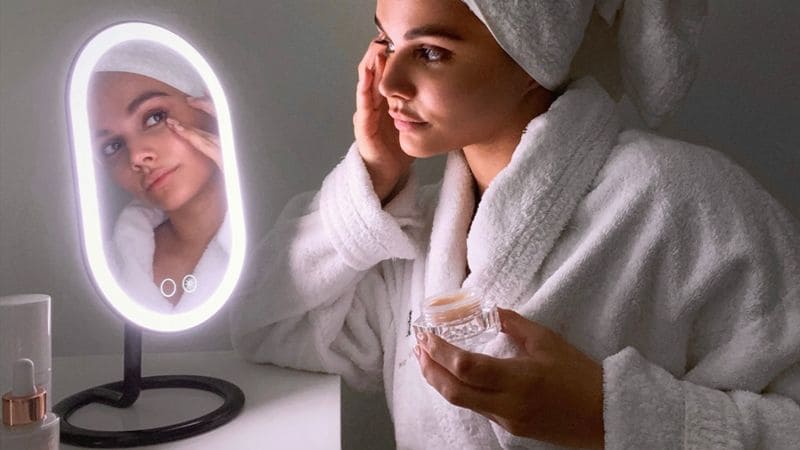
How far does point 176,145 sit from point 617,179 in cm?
41

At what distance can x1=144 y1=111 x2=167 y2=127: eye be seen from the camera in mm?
730

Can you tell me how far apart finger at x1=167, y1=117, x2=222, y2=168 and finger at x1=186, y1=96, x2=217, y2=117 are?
0.07ft

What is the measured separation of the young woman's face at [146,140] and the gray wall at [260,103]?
0.79ft

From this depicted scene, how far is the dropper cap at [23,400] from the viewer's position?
57 centimetres

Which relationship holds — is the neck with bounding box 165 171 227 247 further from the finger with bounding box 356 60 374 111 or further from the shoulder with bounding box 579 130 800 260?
the shoulder with bounding box 579 130 800 260

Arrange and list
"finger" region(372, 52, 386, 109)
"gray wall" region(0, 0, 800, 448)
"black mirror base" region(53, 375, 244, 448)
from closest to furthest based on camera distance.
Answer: "black mirror base" region(53, 375, 244, 448)
"finger" region(372, 52, 386, 109)
"gray wall" region(0, 0, 800, 448)

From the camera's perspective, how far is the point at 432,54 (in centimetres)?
73

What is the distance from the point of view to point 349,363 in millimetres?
887

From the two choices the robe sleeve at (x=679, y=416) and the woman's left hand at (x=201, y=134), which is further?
the woman's left hand at (x=201, y=134)

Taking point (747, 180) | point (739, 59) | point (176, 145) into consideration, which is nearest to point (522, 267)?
point (747, 180)

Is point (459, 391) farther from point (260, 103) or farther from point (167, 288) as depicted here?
point (260, 103)

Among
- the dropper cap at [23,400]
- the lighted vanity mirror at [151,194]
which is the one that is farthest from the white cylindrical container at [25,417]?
the lighted vanity mirror at [151,194]

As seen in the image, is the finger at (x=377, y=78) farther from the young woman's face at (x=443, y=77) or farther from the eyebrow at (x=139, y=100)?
the eyebrow at (x=139, y=100)

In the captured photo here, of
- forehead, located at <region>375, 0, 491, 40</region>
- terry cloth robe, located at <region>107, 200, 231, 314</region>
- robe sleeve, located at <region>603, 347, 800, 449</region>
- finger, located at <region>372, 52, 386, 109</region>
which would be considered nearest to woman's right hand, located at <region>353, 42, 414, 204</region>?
finger, located at <region>372, 52, 386, 109</region>
